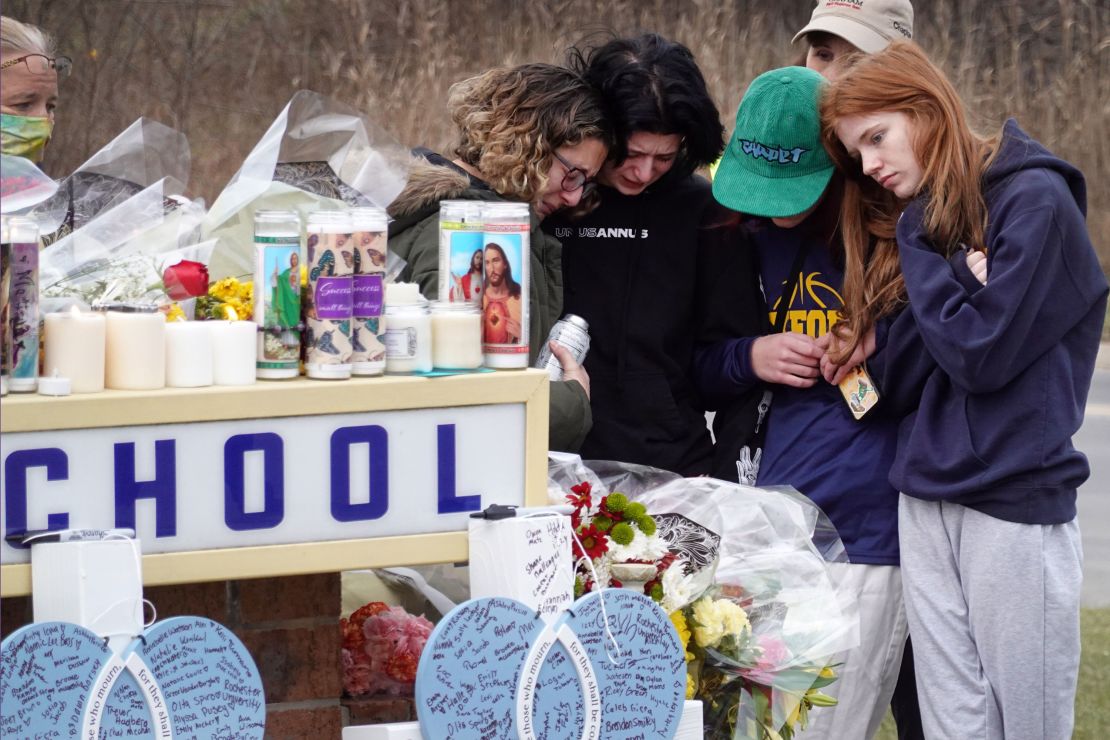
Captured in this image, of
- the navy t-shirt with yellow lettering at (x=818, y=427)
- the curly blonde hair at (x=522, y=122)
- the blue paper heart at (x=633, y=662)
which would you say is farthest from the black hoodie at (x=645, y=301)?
the blue paper heart at (x=633, y=662)

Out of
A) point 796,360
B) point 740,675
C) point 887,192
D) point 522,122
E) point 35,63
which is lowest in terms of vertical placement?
point 740,675

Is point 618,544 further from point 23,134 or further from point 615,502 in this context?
point 23,134

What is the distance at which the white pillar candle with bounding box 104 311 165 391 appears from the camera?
1.81 metres

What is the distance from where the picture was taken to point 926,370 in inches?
104

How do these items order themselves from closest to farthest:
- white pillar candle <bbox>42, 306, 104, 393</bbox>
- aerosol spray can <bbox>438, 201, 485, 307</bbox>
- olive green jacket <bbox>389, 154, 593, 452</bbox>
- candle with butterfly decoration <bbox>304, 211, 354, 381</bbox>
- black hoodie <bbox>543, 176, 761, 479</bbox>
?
white pillar candle <bbox>42, 306, 104, 393</bbox>, candle with butterfly decoration <bbox>304, 211, 354, 381</bbox>, aerosol spray can <bbox>438, 201, 485, 307</bbox>, olive green jacket <bbox>389, 154, 593, 452</bbox>, black hoodie <bbox>543, 176, 761, 479</bbox>

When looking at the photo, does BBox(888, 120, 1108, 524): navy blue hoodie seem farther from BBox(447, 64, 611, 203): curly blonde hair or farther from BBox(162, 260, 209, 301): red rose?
BBox(162, 260, 209, 301): red rose

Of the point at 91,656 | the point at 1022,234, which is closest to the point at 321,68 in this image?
the point at 1022,234

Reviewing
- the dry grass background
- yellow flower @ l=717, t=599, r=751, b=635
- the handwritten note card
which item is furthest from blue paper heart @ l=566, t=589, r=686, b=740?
the dry grass background

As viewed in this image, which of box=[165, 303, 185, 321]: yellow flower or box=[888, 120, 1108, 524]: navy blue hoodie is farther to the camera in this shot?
box=[888, 120, 1108, 524]: navy blue hoodie

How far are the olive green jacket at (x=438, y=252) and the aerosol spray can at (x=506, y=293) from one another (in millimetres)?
409

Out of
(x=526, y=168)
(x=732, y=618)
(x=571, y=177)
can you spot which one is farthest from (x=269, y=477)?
(x=571, y=177)

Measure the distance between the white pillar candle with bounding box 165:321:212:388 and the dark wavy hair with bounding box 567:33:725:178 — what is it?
1.16m

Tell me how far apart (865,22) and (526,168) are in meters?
1.11

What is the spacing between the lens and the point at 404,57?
26.3 ft
